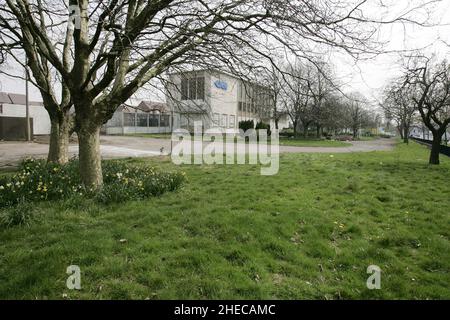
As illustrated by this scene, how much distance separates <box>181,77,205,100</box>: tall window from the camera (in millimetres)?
8422

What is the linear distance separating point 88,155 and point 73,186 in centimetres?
76

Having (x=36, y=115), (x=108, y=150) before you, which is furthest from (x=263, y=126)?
(x=36, y=115)

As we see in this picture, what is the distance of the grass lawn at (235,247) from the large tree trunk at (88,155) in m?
1.02

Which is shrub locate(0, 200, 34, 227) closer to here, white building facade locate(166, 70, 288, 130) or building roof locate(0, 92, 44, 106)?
white building facade locate(166, 70, 288, 130)

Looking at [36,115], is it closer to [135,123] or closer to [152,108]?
[135,123]

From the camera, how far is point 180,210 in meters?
5.71

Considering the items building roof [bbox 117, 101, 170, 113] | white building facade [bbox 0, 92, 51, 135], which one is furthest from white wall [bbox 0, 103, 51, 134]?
building roof [bbox 117, 101, 170, 113]

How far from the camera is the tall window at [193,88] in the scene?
842cm

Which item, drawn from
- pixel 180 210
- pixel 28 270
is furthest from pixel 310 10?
pixel 28 270

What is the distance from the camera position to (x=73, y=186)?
254 inches

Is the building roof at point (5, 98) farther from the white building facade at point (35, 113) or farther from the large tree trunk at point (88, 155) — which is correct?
the large tree trunk at point (88, 155)

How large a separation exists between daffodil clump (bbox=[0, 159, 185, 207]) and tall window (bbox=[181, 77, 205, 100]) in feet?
8.16

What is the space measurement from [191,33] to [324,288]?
3.90 m
